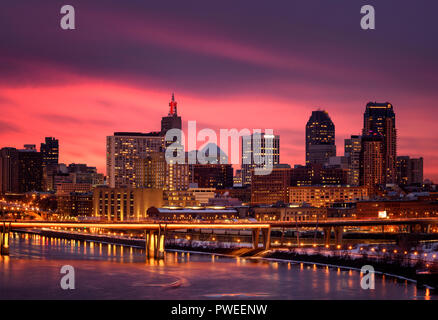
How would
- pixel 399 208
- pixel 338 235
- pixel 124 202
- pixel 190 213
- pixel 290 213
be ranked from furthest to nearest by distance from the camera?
pixel 124 202 < pixel 290 213 < pixel 399 208 < pixel 190 213 < pixel 338 235

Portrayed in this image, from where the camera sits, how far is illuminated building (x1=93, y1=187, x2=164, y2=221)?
608ft

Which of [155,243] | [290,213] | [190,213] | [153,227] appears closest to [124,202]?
[190,213]

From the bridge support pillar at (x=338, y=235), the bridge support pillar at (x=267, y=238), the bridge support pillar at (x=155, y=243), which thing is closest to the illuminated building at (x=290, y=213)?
the bridge support pillar at (x=338, y=235)

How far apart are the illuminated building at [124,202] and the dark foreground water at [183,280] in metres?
85.5

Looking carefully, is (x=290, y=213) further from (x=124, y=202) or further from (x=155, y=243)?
(x=155, y=243)

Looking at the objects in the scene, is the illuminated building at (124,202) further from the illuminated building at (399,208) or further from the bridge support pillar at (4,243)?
the bridge support pillar at (4,243)

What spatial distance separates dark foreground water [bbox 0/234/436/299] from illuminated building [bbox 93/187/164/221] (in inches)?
3366

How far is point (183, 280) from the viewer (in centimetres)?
7194

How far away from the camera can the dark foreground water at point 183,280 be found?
209ft

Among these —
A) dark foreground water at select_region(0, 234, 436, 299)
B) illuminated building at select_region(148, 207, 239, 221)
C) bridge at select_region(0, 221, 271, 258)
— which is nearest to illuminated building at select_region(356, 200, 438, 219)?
illuminated building at select_region(148, 207, 239, 221)

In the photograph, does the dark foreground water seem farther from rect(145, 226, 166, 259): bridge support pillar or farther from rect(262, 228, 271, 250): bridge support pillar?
rect(262, 228, 271, 250): bridge support pillar

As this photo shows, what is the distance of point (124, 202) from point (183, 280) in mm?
115851

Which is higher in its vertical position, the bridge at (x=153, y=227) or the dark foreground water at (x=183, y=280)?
the bridge at (x=153, y=227)
